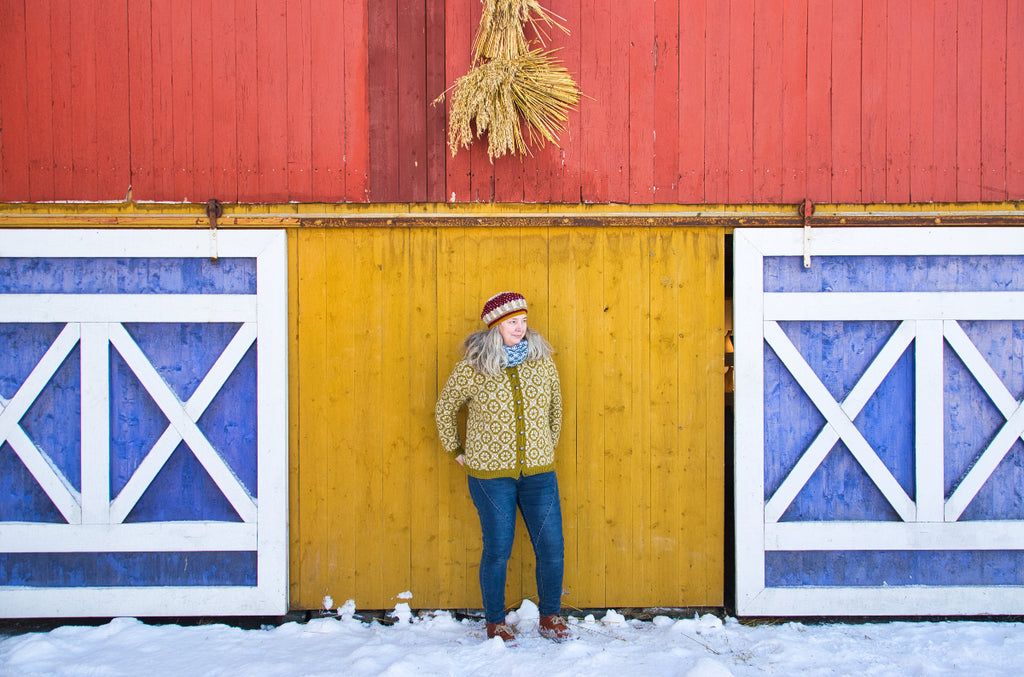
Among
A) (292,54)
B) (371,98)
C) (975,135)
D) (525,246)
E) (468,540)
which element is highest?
(292,54)

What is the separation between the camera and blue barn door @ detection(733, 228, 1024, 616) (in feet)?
10.8

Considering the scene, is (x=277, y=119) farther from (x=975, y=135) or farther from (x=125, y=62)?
(x=975, y=135)

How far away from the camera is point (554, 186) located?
332cm

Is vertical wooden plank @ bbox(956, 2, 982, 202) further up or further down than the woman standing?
further up

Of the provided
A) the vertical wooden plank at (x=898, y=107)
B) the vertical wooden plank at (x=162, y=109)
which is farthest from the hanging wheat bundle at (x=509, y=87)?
the vertical wooden plank at (x=898, y=107)

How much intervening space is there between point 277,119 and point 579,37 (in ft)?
5.68

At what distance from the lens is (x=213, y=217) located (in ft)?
10.7

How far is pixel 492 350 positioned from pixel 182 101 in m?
2.23

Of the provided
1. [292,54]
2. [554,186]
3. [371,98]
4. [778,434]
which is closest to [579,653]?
[778,434]

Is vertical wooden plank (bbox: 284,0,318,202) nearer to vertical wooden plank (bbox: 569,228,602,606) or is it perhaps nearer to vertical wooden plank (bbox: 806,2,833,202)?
vertical wooden plank (bbox: 569,228,602,606)

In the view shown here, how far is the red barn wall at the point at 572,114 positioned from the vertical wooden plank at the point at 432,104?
0.01 metres

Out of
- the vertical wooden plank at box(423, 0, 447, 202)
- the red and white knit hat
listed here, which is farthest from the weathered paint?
the red and white knit hat

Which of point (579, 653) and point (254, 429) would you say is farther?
point (254, 429)

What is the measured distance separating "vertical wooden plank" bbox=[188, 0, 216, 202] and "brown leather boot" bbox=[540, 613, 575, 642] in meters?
2.92
